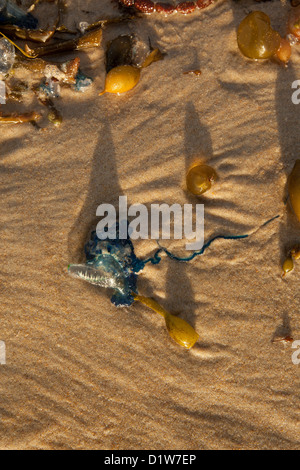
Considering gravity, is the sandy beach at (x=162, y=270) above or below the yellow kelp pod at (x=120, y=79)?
below

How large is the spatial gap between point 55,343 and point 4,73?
100 inches

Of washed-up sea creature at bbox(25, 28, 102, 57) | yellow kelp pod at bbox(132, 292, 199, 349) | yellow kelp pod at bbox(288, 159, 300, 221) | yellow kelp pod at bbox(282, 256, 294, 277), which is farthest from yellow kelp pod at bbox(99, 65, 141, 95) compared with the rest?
yellow kelp pod at bbox(282, 256, 294, 277)

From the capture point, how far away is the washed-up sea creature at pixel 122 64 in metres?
3.20

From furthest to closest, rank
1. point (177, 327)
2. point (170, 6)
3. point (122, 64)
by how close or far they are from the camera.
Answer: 1. point (170, 6)
2. point (122, 64)
3. point (177, 327)

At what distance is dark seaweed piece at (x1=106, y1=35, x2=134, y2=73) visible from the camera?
130 inches

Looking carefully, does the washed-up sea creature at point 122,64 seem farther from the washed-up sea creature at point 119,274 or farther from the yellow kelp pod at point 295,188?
the yellow kelp pod at point 295,188

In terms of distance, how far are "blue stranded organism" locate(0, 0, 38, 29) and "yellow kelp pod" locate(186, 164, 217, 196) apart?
2.18m

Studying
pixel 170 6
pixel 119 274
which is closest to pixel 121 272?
pixel 119 274

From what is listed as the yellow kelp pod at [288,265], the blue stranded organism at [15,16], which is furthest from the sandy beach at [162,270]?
the blue stranded organism at [15,16]

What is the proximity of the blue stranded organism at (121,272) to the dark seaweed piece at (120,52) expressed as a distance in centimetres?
164

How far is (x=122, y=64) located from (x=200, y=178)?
1.34 m

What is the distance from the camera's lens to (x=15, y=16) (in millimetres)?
3408

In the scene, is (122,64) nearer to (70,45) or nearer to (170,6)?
(70,45)

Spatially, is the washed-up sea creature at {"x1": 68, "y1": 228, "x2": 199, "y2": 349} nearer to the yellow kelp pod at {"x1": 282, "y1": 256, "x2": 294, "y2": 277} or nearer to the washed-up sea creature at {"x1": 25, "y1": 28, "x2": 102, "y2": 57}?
the yellow kelp pod at {"x1": 282, "y1": 256, "x2": 294, "y2": 277}
